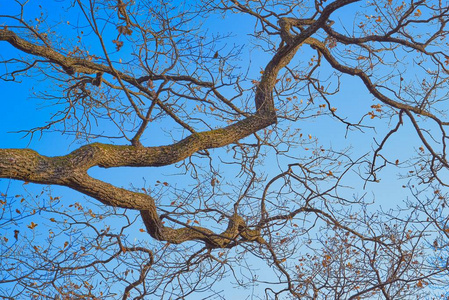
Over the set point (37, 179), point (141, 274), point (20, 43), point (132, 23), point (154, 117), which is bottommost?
point (141, 274)

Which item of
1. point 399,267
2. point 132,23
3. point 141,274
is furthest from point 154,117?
point 399,267

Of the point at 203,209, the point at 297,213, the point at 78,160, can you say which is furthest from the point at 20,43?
the point at 297,213

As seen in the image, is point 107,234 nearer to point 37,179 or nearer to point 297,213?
point 37,179

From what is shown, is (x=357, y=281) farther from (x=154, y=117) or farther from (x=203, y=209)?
(x=154, y=117)

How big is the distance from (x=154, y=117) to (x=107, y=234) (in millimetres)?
1388

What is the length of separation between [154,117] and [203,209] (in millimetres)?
1166

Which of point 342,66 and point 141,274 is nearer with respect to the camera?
point 141,274

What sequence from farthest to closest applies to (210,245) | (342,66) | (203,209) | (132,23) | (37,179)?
(342,66) → (210,245) → (203,209) → (132,23) → (37,179)

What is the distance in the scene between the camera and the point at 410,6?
5328 mm

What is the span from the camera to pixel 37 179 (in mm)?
3783

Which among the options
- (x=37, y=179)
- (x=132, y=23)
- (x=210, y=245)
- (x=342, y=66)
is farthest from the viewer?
(x=342, y=66)

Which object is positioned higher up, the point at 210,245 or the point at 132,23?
the point at 132,23

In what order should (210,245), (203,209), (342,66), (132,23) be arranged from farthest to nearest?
(342,66) → (210,245) → (203,209) → (132,23)

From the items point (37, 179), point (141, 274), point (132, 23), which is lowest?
point (141, 274)
